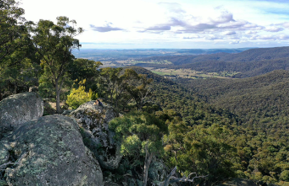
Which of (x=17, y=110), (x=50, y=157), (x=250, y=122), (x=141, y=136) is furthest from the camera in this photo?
(x=250, y=122)

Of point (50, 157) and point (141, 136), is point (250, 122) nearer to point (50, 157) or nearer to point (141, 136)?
point (141, 136)

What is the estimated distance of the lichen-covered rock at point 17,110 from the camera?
11.2 meters

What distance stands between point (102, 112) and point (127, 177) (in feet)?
20.9

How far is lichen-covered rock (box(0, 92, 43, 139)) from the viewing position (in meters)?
11.2

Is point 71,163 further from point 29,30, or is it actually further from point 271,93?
point 271,93

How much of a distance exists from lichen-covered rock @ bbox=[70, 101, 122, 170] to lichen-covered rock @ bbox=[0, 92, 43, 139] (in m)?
3.45

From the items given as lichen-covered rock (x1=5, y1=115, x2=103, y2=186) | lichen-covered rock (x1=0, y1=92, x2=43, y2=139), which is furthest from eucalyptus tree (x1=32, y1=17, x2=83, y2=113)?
lichen-covered rock (x1=5, y1=115, x2=103, y2=186)

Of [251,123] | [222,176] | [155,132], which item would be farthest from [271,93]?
[155,132]

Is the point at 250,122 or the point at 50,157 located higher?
the point at 50,157

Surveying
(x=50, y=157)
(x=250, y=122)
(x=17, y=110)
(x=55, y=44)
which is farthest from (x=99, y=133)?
(x=250, y=122)

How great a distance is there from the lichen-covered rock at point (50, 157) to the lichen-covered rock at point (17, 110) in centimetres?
254

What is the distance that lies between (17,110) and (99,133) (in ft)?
22.0

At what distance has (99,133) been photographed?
13.4 m

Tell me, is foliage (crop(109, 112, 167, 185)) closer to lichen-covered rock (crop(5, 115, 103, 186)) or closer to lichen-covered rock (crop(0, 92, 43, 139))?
lichen-covered rock (crop(5, 115, 103, 186))
